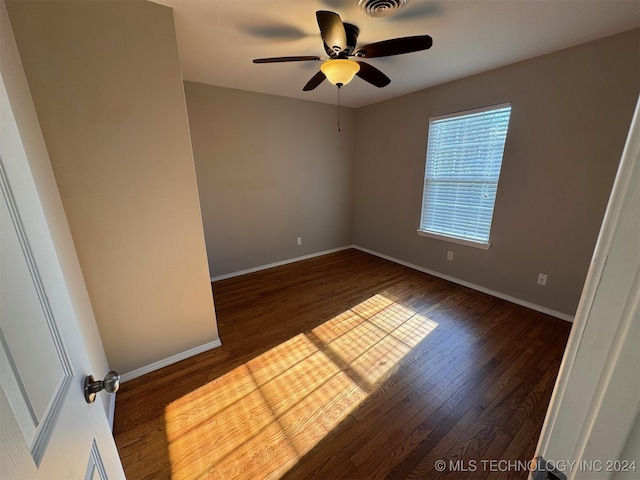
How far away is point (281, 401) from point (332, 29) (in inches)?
89.7

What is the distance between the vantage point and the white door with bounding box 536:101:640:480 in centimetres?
37

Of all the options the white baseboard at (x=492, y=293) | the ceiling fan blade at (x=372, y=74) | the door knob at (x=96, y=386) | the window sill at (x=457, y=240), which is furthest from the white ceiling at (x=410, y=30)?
the white baseboard at (x=492, y=293)

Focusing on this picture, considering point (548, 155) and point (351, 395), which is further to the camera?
point (548, 155)

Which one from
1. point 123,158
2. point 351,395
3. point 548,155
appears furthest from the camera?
A: point 548,155

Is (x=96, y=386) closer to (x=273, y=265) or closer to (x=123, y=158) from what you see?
(x=123, y=158)

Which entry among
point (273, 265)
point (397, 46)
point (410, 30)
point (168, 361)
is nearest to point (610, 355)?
point (397, 46)

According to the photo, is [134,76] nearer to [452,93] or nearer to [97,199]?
[97,199]

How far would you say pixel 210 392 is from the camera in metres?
1.75

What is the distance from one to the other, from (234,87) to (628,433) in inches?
149

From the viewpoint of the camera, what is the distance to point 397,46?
5.24 feet

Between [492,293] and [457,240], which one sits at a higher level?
[457,240]

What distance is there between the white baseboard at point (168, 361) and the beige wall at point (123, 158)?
48 mm

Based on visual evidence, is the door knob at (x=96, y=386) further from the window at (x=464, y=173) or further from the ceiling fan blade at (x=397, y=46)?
the window at (x=464, y=173)

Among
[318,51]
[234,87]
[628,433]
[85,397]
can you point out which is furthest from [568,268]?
[234,87]
